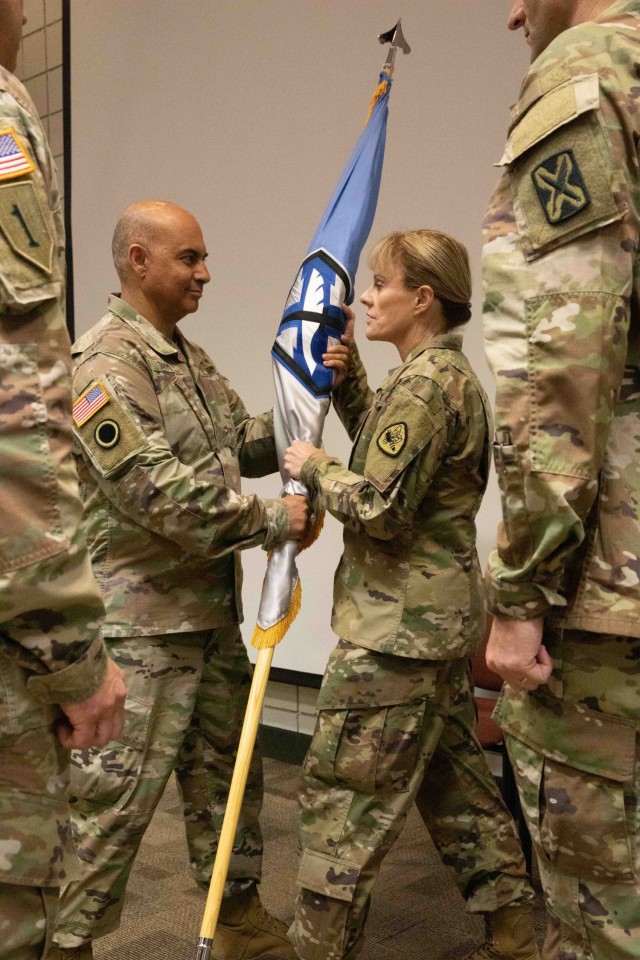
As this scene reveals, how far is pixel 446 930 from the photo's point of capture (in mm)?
2723

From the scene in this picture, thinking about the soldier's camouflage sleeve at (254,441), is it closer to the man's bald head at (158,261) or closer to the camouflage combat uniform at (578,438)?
the man's bald head at (158,261)

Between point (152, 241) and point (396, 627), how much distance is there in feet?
3.60

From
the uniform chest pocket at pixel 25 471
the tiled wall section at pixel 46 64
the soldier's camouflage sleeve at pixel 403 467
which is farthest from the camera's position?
the tiled wall section at pixel 46 64

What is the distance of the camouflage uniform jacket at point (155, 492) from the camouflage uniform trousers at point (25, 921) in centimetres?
101

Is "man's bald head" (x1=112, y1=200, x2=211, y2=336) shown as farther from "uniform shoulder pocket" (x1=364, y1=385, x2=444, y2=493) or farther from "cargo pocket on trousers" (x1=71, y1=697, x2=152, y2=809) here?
"cargo pocket on trousers" (x1=71, y1=697, x2=152, y2=809)

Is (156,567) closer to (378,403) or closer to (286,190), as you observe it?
(378,403)

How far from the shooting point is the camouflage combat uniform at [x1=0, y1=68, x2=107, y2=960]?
1.26 m

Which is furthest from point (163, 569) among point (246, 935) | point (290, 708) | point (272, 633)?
point (290, 708)

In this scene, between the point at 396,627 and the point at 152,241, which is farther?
the point at 152,241

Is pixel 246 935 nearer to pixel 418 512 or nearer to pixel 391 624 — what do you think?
pixel 391 624

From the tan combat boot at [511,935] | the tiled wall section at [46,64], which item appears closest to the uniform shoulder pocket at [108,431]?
the tan combat boot at [511,935]

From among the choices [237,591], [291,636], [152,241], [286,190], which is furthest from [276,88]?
[237,591]

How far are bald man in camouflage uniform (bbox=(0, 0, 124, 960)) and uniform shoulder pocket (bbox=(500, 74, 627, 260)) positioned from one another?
617 millimetres

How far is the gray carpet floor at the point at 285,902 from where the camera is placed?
2.62 metres
